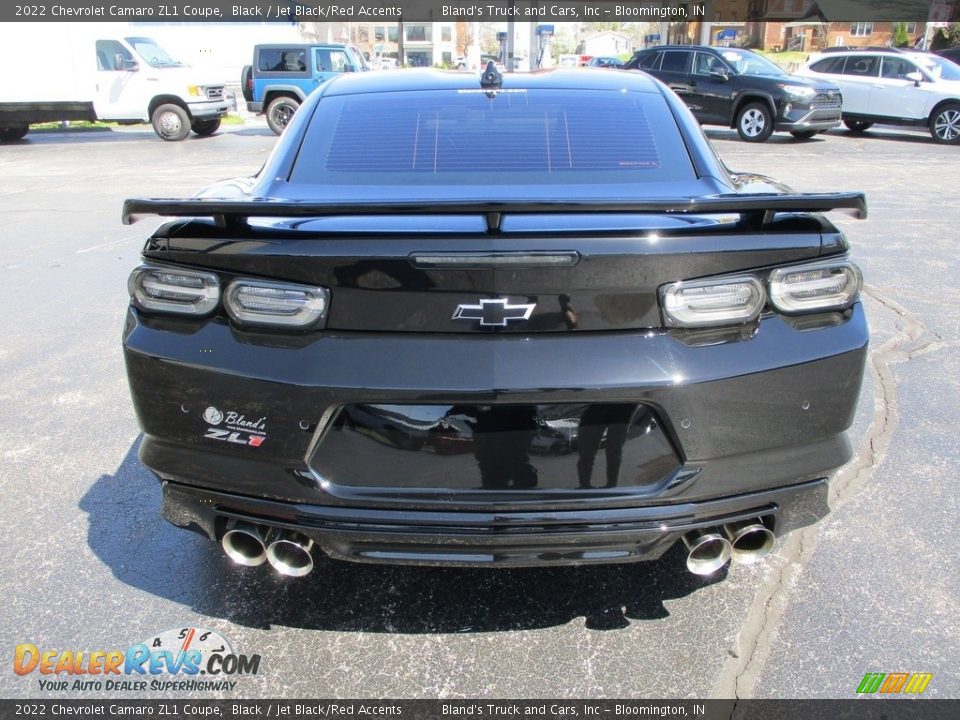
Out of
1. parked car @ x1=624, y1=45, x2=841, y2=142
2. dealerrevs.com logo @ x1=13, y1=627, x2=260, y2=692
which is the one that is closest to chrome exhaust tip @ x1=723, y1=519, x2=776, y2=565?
dealerrevs.com logo @ x1=13, y1=627, x2=260, y2=692

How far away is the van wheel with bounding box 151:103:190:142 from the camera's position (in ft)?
55.3

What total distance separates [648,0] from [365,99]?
1431 inches

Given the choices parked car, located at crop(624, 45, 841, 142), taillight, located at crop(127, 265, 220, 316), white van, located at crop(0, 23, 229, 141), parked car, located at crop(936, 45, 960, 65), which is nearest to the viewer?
taillight, located at crop(127, 265, 220, 316)

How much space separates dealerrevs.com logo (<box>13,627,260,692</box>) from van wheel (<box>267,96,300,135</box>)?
17007 mm

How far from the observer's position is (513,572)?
2.60 m

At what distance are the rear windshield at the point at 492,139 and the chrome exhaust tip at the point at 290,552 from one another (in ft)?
3.86

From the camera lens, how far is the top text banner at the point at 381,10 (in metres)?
17.2

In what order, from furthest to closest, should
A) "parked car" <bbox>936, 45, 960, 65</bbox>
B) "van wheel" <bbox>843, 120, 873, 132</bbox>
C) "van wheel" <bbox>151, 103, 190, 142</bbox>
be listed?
"parked car" <bbox>936, 45, 960, 65</bbox> < "van wheel" <bbox>843, 120, 873, 132</bbox> < "van wheel" <bbox>151, 103, 190, 142</bbox>

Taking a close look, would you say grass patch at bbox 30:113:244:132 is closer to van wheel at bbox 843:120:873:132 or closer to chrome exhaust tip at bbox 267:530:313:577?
van wheel at bbox 843:120:873:132

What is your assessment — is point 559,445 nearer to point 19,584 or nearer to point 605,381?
point 605,381

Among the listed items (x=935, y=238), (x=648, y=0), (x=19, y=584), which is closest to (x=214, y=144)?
(x=935, y=238)

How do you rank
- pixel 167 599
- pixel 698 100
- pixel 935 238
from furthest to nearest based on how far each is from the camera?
pixel 698 100, pixel 935 238, pixel 167 599

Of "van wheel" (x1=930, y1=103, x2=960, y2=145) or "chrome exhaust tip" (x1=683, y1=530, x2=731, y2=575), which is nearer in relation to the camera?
"chrome exhaust tip" (x1=683, y1=530, x2=731, y2=575)

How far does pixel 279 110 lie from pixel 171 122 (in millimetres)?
2443
